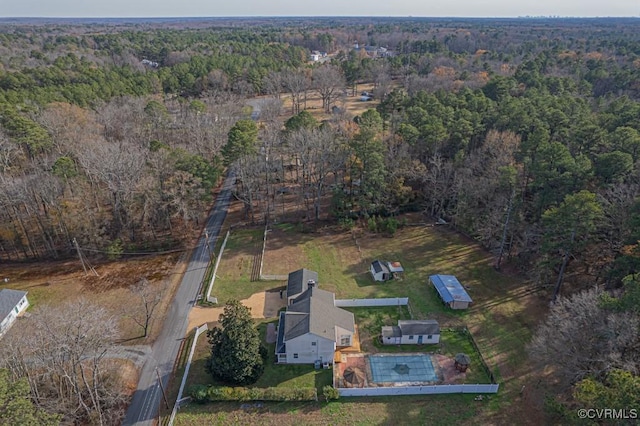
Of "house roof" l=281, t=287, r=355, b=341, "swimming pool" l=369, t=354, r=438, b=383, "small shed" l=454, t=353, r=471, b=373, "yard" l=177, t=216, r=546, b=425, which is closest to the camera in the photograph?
"yard" l=177, t=216, r=546, b=425

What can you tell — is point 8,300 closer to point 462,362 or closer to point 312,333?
point 312,333

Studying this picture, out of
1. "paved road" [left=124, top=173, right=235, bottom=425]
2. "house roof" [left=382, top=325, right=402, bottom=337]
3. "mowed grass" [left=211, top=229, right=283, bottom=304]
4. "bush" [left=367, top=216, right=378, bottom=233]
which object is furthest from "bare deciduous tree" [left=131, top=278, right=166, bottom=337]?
"bush" [left=367, top=216, right=378, bottom=233]

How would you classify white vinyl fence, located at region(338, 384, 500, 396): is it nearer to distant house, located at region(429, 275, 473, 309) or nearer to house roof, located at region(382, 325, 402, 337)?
house roof, located at region(382, 325, 402, 337)

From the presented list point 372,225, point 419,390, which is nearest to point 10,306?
point 419,390

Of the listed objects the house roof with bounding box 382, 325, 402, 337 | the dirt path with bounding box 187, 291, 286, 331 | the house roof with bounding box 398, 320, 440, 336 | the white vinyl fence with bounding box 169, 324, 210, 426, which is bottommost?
the dirt path with bounding box 187, 291, 286, 331

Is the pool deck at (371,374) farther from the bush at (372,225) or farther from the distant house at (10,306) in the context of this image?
the distant house at (10,306)

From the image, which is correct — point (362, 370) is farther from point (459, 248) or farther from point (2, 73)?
point (2, 73)

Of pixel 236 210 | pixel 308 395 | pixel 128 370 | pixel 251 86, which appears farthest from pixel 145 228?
pixel 251 86
